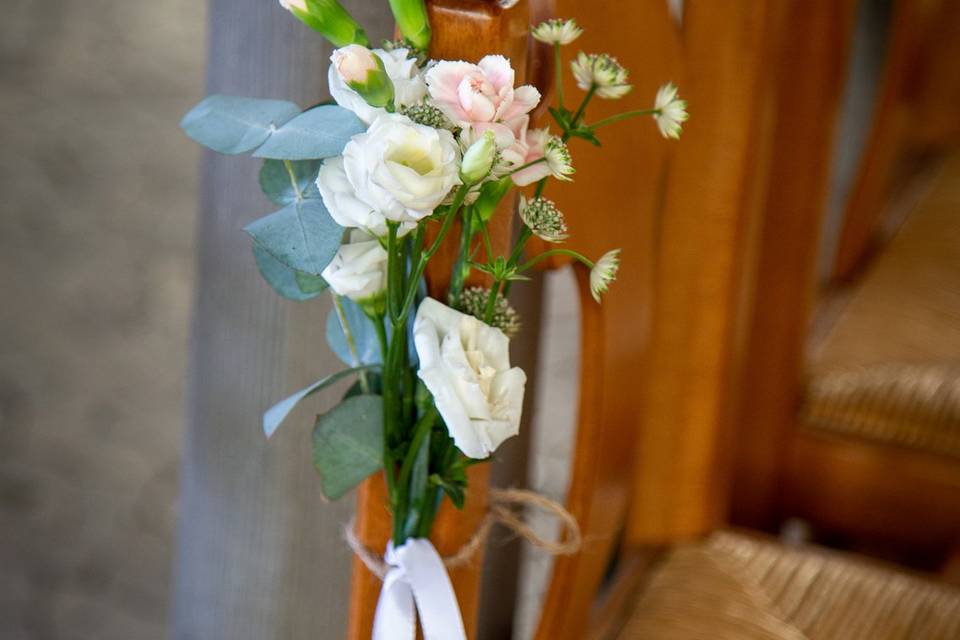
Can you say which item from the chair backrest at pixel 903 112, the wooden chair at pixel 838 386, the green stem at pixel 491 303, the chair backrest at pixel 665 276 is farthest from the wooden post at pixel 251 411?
the chair backrest at pixel 903 112

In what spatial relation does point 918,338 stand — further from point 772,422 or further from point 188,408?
point 188,408

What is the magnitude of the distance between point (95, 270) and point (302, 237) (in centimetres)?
186

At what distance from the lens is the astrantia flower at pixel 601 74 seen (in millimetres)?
459

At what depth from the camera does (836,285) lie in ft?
4.56

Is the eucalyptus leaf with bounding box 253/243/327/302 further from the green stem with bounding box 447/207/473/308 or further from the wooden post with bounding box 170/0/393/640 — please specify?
the wooden post with bounding box 170/0/393/640

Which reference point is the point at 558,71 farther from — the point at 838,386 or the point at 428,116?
the point at 838,386

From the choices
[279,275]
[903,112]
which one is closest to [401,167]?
[279,275]

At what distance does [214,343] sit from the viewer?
0.80 m

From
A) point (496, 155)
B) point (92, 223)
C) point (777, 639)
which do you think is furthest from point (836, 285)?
point (92, 223)

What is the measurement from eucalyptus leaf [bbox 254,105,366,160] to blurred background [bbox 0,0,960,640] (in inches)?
10.5

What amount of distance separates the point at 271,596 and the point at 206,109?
0.46 metres

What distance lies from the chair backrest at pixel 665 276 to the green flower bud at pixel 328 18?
11 cm

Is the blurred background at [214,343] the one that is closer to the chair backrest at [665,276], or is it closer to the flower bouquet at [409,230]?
the chair backrest at [665,276]

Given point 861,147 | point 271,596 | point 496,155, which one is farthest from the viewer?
point 861,147
